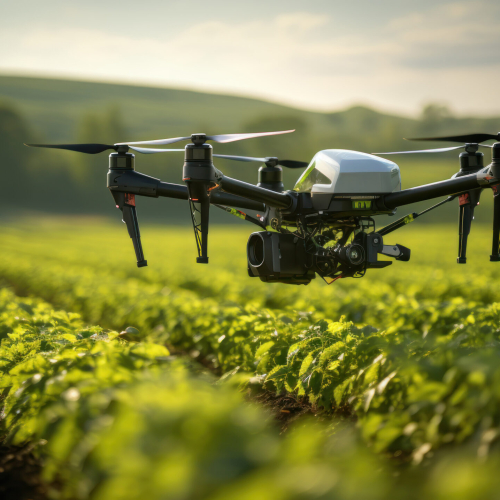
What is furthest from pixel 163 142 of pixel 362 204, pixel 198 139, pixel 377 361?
pixel 377 361

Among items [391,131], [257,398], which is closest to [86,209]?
[391,131]

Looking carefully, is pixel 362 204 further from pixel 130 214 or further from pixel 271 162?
pixel 130 214

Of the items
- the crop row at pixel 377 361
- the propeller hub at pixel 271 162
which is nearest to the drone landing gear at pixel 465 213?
the crop row at pixel 377 361

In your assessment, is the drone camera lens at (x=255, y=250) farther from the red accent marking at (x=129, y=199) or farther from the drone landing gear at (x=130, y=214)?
the red accent marking at (x=129, y=199)

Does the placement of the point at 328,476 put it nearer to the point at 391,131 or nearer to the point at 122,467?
the point at 122,467

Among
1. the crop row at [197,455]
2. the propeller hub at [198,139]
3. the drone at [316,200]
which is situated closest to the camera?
the crop row at [197,455]

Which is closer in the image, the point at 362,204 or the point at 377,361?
the point at 377,361

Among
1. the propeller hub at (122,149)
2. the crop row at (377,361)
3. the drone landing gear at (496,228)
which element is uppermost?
the propeller hub at (122,149)
